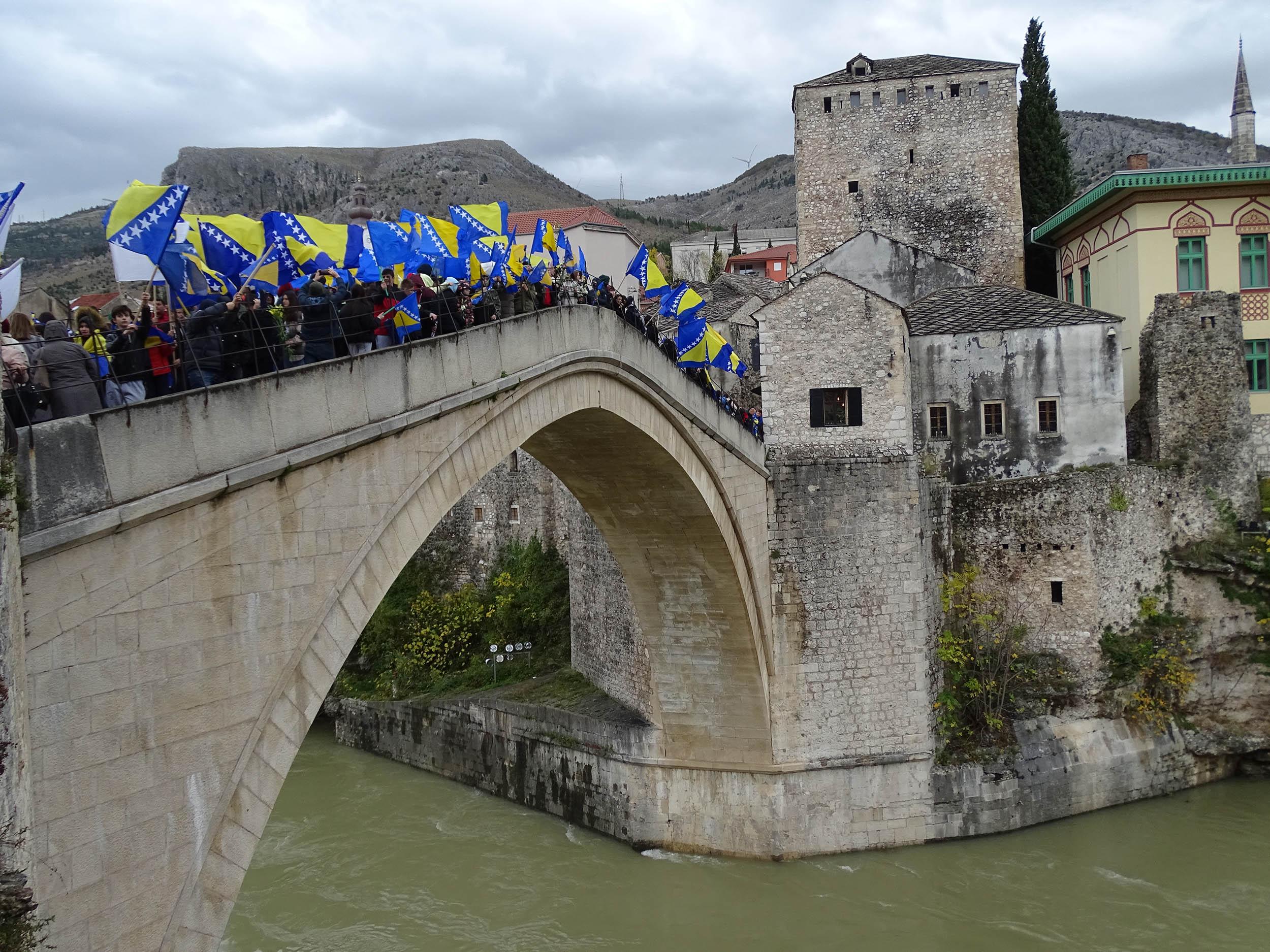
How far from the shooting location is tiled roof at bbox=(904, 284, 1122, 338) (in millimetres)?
18203

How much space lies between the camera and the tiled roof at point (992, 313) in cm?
1820

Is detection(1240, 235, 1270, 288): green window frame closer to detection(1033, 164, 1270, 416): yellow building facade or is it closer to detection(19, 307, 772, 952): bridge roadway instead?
detection(1033, 164, 1270, 416): yellow building facade

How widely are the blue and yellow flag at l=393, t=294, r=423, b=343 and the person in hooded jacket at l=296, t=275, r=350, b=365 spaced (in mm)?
570

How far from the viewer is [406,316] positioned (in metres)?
8.19

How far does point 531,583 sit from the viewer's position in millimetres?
22406

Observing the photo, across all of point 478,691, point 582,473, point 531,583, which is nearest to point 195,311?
point 582,473

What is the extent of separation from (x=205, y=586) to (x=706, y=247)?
191 ft

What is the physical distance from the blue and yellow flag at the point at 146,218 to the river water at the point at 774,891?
10384 mm

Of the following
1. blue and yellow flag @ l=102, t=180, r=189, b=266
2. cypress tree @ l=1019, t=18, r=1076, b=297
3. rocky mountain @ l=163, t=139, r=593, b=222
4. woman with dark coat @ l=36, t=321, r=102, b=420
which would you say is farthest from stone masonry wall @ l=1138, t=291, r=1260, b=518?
rocky mountain @ l=163, t=139, r=593, b=222

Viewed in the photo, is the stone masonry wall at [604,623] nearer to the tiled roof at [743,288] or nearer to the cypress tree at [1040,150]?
the tiled roof at [743,288]

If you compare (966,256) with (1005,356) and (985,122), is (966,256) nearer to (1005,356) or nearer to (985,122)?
(985,122)

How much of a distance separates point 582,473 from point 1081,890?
340 inches

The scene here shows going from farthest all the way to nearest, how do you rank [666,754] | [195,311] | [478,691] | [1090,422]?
1. [478,691]
2. [1090,422]
3. [666,754]
4. [195,311]

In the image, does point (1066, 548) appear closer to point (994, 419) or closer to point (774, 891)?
point (994, 419)
